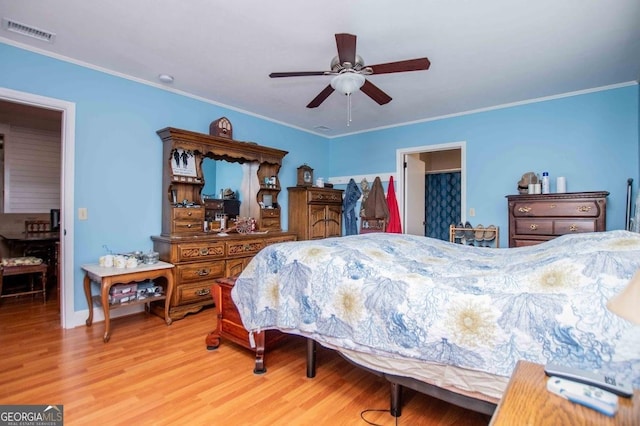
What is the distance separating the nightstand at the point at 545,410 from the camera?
0.75 meters

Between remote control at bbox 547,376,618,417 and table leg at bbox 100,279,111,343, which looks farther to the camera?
table leg at bbox 100,279,111,343

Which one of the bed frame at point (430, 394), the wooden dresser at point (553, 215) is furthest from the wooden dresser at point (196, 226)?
the wooden dresser at point (553, 215)

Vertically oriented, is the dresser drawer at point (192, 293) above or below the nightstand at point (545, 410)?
below

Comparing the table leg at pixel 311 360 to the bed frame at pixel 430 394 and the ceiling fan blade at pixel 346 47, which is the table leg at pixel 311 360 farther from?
the ceiling fan blade at pixel 346 47

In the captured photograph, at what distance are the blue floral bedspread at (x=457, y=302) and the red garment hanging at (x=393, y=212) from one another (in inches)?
112

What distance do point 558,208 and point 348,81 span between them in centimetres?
269

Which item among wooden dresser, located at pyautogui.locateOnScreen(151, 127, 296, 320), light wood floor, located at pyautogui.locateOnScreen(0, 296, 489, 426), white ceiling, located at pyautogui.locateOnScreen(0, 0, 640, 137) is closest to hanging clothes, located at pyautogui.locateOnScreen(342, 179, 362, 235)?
wooden dresser, located at pyautogui.locateOnScreen(151, 127, 296, 320)

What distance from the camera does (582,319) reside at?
3.77 feet

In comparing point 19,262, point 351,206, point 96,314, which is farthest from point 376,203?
point 19,262

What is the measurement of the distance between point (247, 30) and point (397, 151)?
126 inches

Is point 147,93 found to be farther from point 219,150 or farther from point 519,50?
point 519,50

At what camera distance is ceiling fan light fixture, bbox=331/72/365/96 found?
235cm

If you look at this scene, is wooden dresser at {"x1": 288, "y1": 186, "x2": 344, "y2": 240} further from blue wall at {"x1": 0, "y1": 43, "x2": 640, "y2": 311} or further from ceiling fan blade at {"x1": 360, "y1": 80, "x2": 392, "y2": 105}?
ceiling fan blade at {"x1": 360, "y1": 80, "x2": 392, "y2": 105}

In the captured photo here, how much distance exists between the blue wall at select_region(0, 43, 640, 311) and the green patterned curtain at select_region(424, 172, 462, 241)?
1.75 meters
